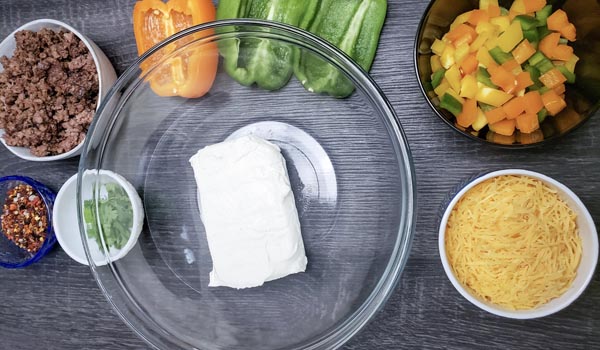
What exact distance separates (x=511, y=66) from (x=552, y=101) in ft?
0.47

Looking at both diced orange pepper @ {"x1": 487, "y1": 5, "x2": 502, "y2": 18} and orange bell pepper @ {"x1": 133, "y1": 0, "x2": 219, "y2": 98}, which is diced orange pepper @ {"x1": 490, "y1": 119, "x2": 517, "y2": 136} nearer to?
diced orange pepper @ {"x1": 487, "y1": 5, "x2": 502, "y2": 18}

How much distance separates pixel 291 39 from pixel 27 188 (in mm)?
936

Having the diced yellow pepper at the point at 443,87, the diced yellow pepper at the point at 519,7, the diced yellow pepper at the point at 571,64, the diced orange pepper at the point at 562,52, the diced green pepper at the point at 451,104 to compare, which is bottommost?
the diced green pepper at the point at 451,104

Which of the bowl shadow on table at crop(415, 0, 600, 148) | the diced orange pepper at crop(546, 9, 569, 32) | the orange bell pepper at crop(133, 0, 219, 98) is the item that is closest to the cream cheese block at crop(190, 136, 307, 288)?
the orange bell pepper at crop(133, 0, 219, 98)

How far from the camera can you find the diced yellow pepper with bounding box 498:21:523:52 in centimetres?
133

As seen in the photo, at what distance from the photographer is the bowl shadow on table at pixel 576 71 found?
1.38m

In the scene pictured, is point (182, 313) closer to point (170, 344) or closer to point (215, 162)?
point (170, 344)

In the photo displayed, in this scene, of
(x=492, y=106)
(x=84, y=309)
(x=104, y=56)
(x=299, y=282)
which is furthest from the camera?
(x=84, y=309)

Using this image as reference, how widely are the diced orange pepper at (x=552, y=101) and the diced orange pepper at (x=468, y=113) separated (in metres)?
0.17

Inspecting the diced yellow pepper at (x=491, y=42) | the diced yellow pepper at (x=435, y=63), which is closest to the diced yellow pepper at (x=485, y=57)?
the diced yellow pepper at (x=491, y=42)

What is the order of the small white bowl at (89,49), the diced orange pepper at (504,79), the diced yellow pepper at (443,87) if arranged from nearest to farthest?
the diced orange pepper at (504,79) < the diced yellow pepper at (443,87) < the small white bowl at (89,49)

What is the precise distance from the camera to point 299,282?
150cm


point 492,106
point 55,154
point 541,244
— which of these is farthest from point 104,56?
point 541,244

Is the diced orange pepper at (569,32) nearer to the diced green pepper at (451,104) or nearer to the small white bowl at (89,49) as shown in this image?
the diced green pepper at (451,104)
